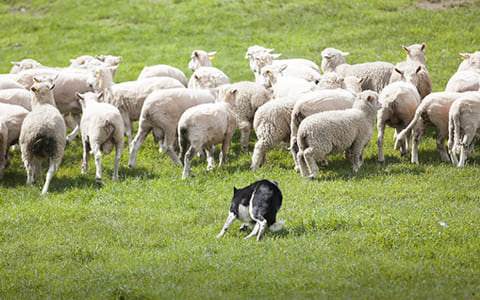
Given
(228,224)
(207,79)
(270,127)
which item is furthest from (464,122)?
(207,79)

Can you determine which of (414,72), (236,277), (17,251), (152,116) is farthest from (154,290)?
(414,72)

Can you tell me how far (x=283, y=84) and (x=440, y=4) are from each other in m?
12.6

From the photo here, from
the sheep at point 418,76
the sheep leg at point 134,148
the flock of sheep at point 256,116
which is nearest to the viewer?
the flock of sheep at point 256,116

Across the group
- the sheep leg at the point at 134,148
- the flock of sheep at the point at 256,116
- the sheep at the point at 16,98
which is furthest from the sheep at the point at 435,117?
the sheep at the point at 16,98

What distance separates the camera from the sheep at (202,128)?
380 inches

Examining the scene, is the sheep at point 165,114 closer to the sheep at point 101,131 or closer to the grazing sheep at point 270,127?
the sheep at point 101,131

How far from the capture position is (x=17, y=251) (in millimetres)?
6996

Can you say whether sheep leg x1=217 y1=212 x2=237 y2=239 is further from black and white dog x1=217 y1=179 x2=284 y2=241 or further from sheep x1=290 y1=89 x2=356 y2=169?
sheep x1=290 y1=89 x2=356 y2=169

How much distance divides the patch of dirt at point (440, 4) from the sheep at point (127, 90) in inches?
522

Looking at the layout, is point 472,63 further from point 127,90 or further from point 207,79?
point 127,90

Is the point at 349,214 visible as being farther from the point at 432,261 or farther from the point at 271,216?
the point at 432,261

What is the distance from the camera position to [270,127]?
10.1 metres

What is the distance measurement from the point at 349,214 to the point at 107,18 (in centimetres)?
1939

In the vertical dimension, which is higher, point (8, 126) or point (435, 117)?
point (435, 117)
